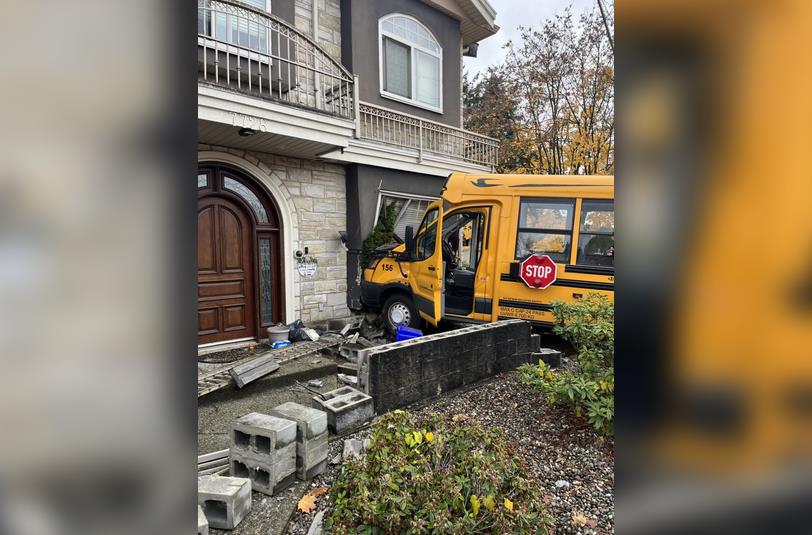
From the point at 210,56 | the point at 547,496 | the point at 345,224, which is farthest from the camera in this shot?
the point at 345,224

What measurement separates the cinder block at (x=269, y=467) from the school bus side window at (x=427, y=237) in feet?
14.9

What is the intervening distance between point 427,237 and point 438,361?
9.97 ft

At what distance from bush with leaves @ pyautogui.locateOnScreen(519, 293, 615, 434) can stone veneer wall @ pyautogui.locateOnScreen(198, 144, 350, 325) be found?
4.83 m

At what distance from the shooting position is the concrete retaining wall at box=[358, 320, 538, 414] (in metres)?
4.19

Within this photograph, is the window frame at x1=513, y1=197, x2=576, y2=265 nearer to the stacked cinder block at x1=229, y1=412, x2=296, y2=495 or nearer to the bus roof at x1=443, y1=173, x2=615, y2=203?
the bus roof at x1=443, y1=173, x2=615, y2=203

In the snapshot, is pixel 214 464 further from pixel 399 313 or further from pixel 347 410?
pixel 399 313

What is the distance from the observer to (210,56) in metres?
6.38

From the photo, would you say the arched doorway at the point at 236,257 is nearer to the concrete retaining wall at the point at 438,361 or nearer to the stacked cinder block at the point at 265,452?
the concrete retaining wall at the point at 438,361

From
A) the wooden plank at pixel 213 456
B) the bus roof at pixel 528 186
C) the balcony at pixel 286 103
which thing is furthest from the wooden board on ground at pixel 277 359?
the balcony at pixel 286 103

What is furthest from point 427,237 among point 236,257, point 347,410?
point 347,410

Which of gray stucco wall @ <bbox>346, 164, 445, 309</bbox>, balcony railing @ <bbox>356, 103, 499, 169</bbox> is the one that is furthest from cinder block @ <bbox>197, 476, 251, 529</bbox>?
balcony railing @ <bbox>356, 103, 499, 169</bbox>
